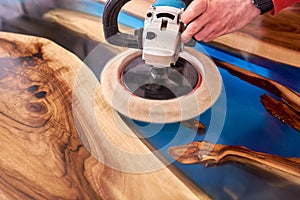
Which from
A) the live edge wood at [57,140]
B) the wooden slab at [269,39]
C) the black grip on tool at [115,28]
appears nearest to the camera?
the live edge wood at [57,140]

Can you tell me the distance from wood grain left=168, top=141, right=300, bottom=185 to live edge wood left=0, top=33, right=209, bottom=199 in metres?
0.06

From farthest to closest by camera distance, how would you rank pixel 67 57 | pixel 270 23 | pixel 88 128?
pixel 270 23 → pixel 67 57 → pixel 88 128

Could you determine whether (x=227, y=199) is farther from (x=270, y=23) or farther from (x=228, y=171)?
(x=270, y=23)

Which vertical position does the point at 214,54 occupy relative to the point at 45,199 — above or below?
above

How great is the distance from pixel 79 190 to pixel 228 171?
0.29 metres

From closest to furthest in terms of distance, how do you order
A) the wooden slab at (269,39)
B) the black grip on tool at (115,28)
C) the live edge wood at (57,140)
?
the live edge wood at (57,140)
the black grip on tool at (115,28)
the wooden slab at (269,39)

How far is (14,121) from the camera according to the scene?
2.65 feet

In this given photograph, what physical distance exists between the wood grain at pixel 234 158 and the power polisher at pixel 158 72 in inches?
3.5

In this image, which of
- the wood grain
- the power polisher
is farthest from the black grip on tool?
the wood grain

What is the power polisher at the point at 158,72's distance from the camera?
749 millimetres

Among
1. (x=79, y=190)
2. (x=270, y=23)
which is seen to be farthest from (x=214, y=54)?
(x=79, y=190)

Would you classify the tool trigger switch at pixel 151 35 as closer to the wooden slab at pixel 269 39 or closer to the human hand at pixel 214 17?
the human hand at pixel 214 17

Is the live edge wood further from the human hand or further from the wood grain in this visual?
the human hand

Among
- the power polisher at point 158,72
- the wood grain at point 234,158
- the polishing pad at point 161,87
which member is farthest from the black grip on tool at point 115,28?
the wood grain at point 234,158
